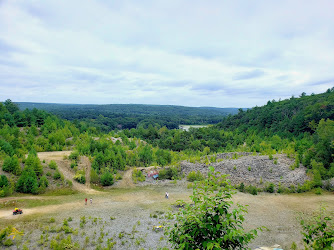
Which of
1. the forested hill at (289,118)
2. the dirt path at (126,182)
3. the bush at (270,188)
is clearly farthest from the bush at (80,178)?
the forested hill at (289,118)

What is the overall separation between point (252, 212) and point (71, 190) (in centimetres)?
2047

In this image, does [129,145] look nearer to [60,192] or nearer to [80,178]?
[80,178]

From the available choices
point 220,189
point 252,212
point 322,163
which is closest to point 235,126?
point 322,163

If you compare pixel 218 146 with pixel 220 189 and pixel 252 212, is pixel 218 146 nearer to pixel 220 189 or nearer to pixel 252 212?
pixel 252 212

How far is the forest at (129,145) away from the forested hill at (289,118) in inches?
7.4

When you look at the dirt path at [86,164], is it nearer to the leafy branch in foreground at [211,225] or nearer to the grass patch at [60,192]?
the grass patch at [60,192]

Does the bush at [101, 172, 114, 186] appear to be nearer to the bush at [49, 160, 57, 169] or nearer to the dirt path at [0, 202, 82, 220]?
the dirt path at [0, 202, 82, 220]

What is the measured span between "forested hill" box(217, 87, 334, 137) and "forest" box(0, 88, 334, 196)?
0.19 m

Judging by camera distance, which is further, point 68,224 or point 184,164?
point 184,164

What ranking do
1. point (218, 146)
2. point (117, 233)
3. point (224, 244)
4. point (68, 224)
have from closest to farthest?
1. point (224, 244)
2. point (117, 233)
3. point (68, 224)
4. point (218, 146)

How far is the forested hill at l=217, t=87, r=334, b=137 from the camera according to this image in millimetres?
50781

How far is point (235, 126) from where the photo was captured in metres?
73.4

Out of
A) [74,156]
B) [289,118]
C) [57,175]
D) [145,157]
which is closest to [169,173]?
[145,157]

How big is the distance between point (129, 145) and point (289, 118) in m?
45.4
